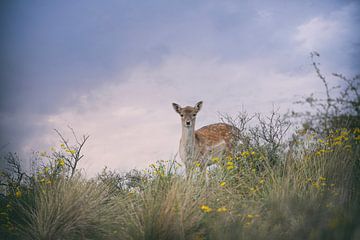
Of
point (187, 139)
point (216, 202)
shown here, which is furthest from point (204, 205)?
point (187, 139)

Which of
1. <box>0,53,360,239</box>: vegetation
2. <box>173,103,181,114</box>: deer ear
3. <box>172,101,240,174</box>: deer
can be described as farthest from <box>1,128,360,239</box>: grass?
<box>173,103,181,114</box>: deer ear

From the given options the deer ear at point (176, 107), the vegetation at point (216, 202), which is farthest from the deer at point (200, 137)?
the vegetation at point (216, 202)

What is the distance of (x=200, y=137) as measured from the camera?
1309 centimetres

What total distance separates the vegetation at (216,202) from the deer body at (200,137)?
404cm

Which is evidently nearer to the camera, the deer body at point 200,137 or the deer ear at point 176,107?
the deer body at point 200,137

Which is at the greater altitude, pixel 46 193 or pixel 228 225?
pixel 46 193

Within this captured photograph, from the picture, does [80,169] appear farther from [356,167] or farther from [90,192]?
[356,167]

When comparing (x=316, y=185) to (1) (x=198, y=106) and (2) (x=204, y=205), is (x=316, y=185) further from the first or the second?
(1) (x=198, y=106)

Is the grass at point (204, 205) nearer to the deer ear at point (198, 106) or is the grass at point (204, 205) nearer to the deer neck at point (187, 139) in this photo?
the deer neck at point (187, 139)

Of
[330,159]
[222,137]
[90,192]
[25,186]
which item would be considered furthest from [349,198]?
[222,137]

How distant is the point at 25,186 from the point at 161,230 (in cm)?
415

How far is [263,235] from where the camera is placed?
4.87 m

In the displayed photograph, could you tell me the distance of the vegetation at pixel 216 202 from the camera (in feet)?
17.4

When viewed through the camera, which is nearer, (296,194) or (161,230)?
(161,230)
